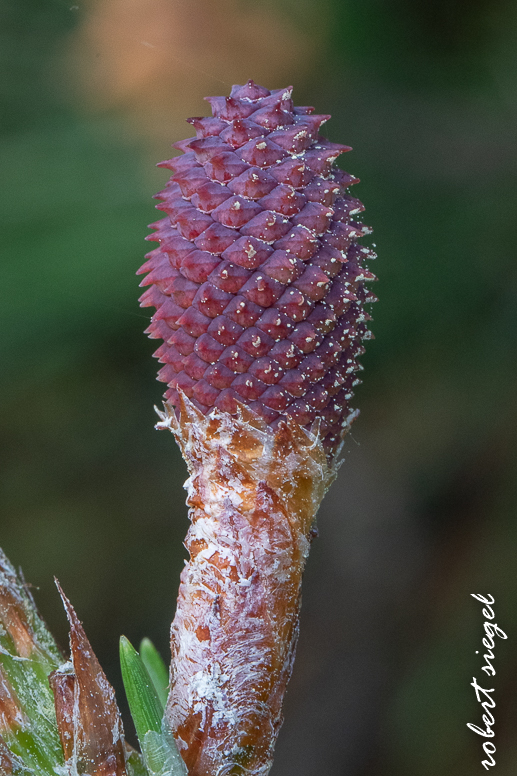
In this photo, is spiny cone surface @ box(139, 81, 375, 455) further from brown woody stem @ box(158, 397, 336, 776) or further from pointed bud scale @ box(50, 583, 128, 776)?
pointed bud scale @ box(50, 583, 128, 776)

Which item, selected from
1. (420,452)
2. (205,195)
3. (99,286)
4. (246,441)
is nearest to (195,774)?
(246,441)

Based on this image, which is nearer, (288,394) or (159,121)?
(288,394)

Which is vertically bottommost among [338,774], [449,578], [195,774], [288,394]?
[338,774]

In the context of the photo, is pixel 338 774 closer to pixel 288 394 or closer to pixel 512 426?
pixel 512 426

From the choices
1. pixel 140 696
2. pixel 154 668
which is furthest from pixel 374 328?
pixel 140 696

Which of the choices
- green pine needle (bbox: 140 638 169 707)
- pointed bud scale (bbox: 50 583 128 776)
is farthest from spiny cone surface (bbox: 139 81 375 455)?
green pine needle (bbox: 140 638 169 707)

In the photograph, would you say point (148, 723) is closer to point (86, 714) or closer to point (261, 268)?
point (86, 714)

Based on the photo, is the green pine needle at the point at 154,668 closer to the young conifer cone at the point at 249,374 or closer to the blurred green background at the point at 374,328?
the young conifer cone at the point at 249,374
